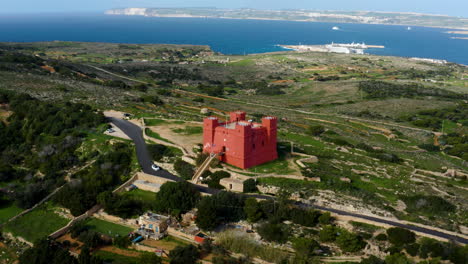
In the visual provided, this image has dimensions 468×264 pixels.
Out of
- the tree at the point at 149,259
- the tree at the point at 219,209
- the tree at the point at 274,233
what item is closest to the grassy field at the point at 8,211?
the tree at the point at 149,259

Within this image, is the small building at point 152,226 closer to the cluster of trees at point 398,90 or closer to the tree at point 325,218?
the tree at point 325,218

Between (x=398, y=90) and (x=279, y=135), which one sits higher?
(x=398, y=90)

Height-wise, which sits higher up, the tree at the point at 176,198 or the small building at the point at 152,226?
the tree at the point at 176,198

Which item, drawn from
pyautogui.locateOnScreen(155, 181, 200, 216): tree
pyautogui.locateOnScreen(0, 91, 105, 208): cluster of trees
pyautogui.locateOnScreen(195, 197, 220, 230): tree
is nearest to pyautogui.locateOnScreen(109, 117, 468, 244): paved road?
pyautogui.locateOnScreen(155, 181, 200, 216): tree

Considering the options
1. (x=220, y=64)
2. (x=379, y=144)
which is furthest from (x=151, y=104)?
(x=220, y=64)

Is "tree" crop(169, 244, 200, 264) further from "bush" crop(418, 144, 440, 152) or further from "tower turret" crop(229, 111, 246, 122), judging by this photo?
"bush" crop(418, 144, 440, 152)

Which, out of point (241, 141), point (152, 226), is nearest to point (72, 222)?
point (152, 226)

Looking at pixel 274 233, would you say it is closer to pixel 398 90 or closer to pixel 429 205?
pixel 429 205
